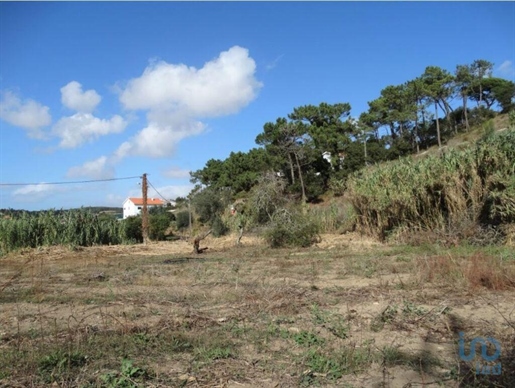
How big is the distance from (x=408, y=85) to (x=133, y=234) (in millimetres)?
38226

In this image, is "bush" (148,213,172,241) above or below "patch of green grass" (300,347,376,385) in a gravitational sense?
above

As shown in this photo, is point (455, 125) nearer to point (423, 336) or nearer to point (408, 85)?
point (408, 85)

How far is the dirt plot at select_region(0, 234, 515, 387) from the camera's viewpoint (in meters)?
3.45

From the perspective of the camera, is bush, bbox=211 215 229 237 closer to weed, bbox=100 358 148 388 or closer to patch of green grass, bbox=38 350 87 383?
patch of green grass, bbox=38 350 87 383

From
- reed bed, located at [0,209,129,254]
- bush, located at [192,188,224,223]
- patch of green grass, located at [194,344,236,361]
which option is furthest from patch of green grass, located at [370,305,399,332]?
bush, located at [192,188,224,223]

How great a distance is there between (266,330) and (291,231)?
11.4 meters

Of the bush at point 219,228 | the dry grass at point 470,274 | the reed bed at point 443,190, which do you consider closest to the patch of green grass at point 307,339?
the dry grass at point 470,274

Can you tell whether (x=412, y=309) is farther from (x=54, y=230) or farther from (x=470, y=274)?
(x=54, y=230)

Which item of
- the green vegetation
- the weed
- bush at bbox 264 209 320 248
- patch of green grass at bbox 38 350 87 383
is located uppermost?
the green vegetation

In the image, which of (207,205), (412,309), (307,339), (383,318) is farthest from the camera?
(207,205)

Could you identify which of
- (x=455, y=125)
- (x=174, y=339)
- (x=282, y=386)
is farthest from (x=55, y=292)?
(x=455, y=125)

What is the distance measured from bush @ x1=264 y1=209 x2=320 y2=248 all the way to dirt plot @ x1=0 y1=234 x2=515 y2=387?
25.4ft

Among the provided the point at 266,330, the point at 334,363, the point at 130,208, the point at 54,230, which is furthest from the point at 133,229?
the point at 130,208

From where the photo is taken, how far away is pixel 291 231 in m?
15.9
